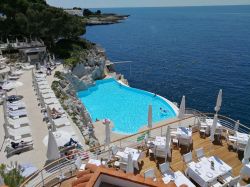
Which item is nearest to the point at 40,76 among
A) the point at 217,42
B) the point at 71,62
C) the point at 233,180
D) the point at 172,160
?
the point at 71,62

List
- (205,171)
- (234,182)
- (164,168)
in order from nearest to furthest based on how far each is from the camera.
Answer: (234,182) → (205,171) → (164,168)

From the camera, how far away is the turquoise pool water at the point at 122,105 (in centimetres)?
2362

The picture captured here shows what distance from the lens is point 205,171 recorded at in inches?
375

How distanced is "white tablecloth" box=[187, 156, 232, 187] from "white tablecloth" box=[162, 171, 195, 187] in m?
0.44

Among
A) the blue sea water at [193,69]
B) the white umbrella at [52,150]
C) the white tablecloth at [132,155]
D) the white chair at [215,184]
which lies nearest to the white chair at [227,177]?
the white chair at [215,184]

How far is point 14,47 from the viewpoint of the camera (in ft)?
113

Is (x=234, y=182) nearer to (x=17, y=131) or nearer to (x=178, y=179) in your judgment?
(x=178, y=179)

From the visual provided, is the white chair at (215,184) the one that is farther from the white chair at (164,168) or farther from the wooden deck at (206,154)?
the white chair at (164,168)

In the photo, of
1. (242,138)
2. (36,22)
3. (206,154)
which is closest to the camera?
(206,154)

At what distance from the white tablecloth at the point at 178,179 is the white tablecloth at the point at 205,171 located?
435mm

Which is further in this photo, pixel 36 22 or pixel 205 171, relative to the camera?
pixel 36 22

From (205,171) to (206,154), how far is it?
6.50ft

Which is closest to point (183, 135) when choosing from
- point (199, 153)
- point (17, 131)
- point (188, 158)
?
point (199, 153)

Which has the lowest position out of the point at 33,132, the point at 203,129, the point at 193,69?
the point at 193,69
